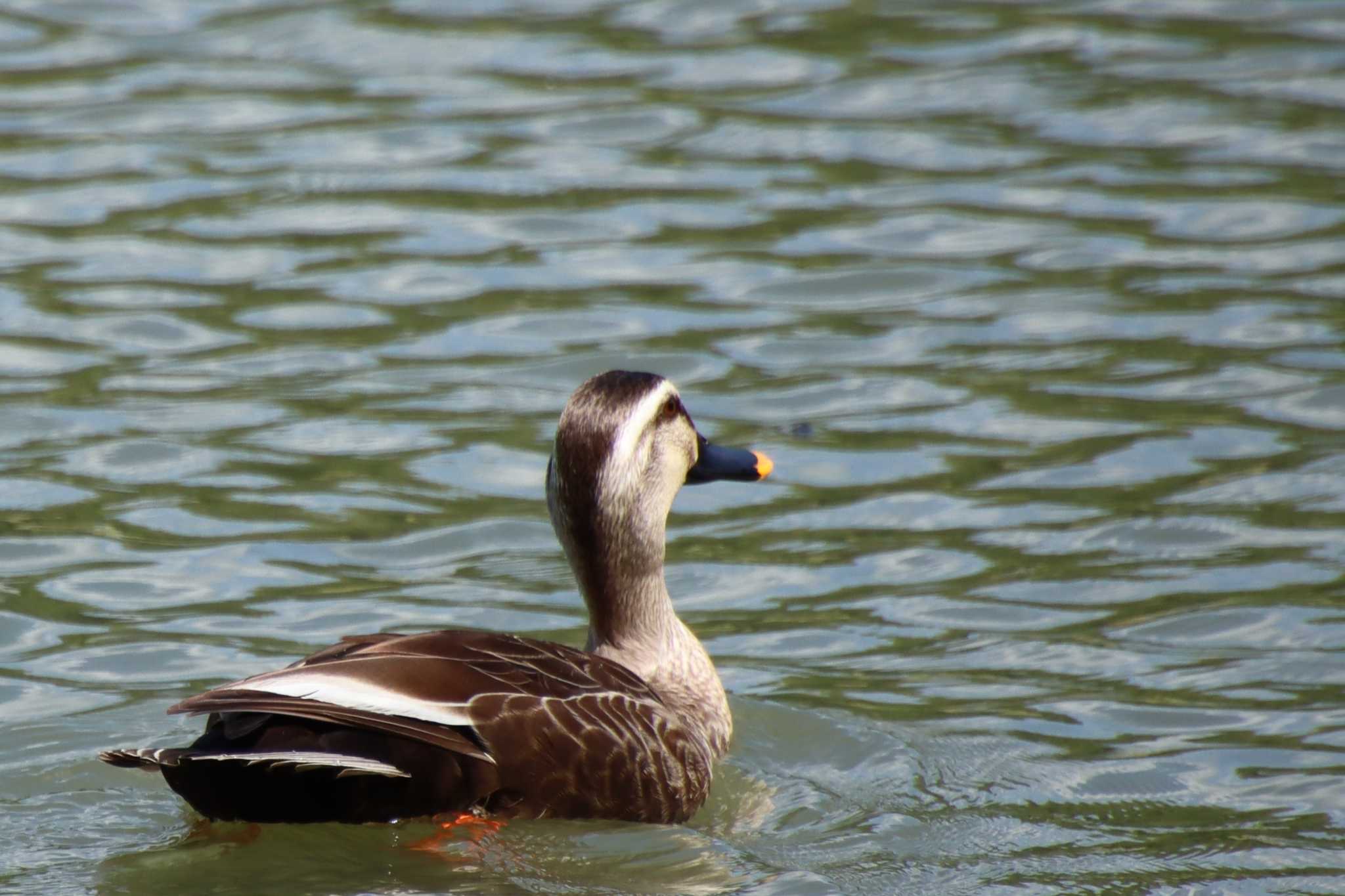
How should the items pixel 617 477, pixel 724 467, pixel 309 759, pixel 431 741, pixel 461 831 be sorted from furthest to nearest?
pixel 724 467 < pixel 617 477 < pixel 461 831 < pixel 431 741 < pixel 309 759

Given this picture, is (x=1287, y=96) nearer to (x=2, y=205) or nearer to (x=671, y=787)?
(x=2, y=205)

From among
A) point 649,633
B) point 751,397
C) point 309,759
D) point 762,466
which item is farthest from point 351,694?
point 751,397

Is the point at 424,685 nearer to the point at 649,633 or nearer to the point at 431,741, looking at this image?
the point at 431,741

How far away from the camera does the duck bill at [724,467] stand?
7.72 meters

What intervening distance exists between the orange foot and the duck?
0.02 metres

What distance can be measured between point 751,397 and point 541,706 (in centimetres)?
400

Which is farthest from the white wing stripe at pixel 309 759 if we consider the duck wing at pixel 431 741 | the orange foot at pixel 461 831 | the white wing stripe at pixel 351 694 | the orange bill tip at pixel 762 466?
the orange bill tip at pixel 762 466

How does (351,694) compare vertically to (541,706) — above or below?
above

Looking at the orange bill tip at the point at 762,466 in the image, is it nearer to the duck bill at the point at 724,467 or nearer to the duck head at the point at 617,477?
the duck bill at the point at 724,467

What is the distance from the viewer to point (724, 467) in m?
7.75

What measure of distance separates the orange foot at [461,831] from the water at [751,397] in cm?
5

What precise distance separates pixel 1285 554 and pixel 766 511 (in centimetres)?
208

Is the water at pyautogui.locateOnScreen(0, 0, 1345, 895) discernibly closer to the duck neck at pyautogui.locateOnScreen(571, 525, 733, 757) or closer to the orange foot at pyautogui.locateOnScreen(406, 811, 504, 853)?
the orange foot at pyautogui.locateOnScreen(406, 811, 504, 853)

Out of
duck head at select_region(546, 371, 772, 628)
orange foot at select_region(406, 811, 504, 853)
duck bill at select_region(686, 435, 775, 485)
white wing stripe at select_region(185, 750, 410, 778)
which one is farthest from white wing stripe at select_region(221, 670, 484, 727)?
duck bill at select_region(686, 435, 775, 485)
